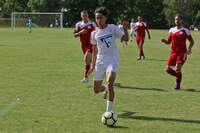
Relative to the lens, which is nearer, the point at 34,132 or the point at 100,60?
the point at 34,132

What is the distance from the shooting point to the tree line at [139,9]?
9162cm

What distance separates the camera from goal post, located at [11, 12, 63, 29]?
70400mm

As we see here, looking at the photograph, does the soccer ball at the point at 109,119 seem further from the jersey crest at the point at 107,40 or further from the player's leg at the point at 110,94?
the jersey crest at the point at 107,40

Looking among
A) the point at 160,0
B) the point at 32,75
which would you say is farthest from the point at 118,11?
the point at 32,75

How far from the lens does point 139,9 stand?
93.4m

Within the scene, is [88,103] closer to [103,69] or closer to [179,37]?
[103,69]

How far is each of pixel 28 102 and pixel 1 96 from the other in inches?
44.6

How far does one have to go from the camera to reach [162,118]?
7.34m

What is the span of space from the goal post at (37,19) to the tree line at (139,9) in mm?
12761

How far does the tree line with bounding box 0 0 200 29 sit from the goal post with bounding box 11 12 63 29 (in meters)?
12.8

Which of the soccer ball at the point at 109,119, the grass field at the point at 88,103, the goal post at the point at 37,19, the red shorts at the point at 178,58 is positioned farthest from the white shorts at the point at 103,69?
the goal post at the point at 37,19

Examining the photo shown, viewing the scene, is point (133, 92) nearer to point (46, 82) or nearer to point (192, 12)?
point (46, 82)

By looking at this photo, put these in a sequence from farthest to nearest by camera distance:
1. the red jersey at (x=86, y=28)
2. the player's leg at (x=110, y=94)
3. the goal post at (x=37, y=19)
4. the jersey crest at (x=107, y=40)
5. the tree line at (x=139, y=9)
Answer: the tree line at (x=139, y=9), the goal post at (x=37, y=19), the red jersey at (x=86, y=28), the jersey crest at (x=107, y=40), the player's leg at (x=110, y=94)

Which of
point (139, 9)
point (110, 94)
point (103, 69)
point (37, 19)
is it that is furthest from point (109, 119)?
point (139, 9)
